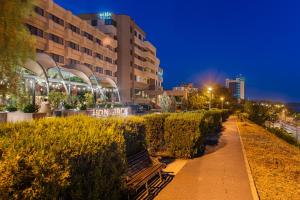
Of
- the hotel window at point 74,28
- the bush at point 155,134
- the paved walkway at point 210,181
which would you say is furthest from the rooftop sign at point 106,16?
the paved walkway at point 210,181

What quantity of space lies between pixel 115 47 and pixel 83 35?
15684mm

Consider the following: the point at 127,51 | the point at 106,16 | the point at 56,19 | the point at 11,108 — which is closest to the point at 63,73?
the point at 56,19

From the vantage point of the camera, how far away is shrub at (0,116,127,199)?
3639mm

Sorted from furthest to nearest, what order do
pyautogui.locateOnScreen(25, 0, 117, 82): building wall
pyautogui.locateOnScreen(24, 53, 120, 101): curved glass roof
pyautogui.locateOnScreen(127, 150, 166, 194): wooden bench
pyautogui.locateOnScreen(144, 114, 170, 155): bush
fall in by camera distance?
pyautogui.locateOnScreen(25, 0, 117, 82): building wall
pyautogui.locateOnScreen(24, 53, 120, 101): curved glass roof
pyautogui.locateOnScreen(144, 114, 170, 155): bush
pyautogui.locateOnScreen(127, 150, 166, 194): wooden bench

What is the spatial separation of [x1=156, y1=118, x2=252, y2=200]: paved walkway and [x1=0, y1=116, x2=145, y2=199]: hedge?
2034 mm

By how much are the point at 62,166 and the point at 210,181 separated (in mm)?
5787

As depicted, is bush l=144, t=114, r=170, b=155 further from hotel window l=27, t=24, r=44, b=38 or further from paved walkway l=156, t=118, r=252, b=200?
hotel window l=27, t=24, r=44, b=38

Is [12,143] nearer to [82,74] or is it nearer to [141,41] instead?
[82,74]

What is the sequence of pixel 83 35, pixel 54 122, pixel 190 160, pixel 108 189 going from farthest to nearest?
pixel 83 35 < pixel 190 160 < pixel 54 122 < pixel 108 189

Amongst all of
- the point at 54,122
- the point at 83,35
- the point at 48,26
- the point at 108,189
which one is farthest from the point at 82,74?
the point at 108,189

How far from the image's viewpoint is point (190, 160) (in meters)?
12.7

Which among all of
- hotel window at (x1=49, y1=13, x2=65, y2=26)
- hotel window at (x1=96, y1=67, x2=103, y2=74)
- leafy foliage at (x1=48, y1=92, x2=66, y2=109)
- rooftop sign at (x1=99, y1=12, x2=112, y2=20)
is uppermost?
rooftop sign at (x1=99, y1=12, x2=112, y2=20)

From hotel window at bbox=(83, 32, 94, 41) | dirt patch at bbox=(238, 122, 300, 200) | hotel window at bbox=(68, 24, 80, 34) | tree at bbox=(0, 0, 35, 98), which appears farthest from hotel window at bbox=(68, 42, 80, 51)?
dirt patch at bbox=(238, 122, 300, 200)

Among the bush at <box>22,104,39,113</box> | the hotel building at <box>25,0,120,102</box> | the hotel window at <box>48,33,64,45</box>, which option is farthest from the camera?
the hotel window at <box>48,33,64,45</box>
